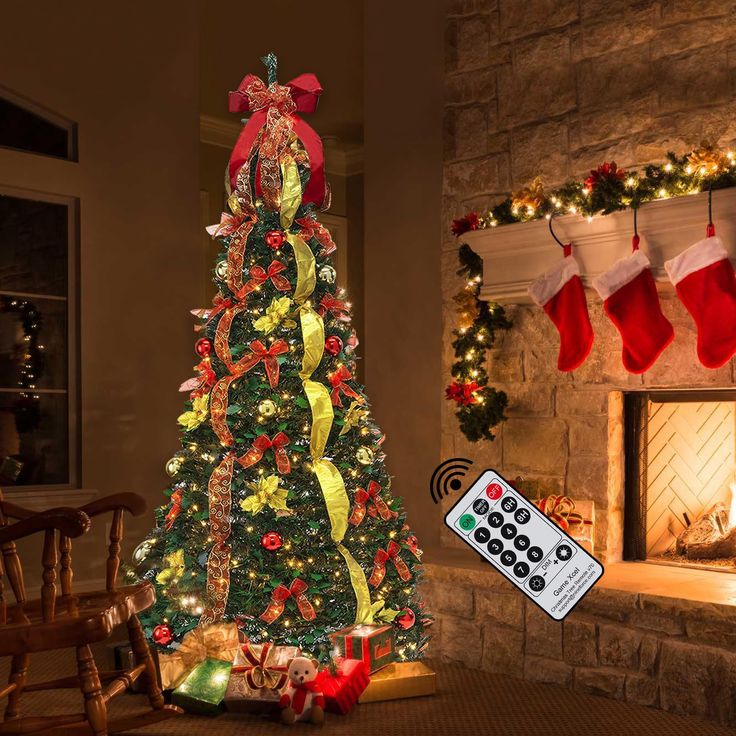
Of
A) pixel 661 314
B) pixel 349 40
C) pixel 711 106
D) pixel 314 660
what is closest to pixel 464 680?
pixel 314 660

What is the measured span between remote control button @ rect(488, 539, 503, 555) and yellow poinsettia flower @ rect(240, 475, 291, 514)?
839 millimetres

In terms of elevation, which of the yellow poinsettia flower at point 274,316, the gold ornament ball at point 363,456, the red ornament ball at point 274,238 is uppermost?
the red ornament ball at point 274,238

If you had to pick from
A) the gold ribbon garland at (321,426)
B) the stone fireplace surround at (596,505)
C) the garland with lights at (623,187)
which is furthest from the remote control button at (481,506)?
the garland with lights at (623,187)

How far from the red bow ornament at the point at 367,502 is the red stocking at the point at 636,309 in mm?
920

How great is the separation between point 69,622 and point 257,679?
0.82 meters

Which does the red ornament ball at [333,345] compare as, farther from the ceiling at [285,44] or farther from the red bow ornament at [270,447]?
the ceiling at [285,44]

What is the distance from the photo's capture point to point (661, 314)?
3.24 m

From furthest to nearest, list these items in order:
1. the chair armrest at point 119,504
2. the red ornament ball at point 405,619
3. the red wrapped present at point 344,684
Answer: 1. the red ornament ball at point 405,619
2. the red wrapped present at point 344,684
3. the chair armrest at point 119,504

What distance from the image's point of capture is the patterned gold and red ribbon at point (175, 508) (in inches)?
120

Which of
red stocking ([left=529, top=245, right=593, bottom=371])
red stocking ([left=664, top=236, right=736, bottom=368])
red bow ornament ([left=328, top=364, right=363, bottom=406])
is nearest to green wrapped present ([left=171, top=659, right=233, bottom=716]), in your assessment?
red bow ornament ([left=328, top=364, right=363, bottom=406])

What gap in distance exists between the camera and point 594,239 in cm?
340

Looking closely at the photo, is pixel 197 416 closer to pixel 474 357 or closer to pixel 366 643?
pixel 366 643

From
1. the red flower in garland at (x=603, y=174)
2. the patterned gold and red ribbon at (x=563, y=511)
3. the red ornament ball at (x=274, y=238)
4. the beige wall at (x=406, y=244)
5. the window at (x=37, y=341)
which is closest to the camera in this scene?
the red ornament ball at (x=274, y=238)

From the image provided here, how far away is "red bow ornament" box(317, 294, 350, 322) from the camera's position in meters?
3.12
